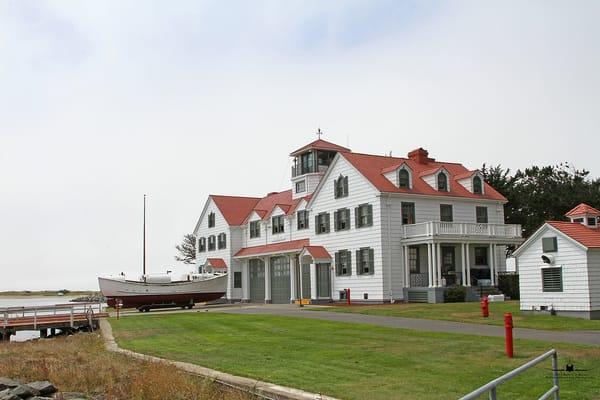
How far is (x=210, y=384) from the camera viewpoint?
12.9 meters

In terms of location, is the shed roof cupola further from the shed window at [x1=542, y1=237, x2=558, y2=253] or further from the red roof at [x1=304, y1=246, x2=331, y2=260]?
the shed window at [x1=542, y1=237, x2=558, y2=253]

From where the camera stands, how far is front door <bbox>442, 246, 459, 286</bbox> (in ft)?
134

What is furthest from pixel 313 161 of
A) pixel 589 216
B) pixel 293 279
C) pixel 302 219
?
pixel 589 216

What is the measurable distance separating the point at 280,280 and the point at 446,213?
1374cm

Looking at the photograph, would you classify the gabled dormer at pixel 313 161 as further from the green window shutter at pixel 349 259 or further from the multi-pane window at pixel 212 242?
the multi-pane window at pixel 212 242

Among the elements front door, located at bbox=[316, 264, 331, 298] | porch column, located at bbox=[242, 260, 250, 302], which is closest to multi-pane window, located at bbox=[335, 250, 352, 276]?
front door, located at bbox=[316, 264, 331, 298]

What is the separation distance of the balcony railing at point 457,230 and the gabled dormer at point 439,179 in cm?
335

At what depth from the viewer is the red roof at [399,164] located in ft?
133

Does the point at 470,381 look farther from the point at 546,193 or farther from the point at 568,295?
the point at 546,193

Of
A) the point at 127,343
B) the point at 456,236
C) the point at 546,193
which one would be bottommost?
the point at 127,343

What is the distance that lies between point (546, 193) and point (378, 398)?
51.5 m

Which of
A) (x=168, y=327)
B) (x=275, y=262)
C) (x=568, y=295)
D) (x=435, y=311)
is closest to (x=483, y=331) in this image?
(x=568, y=295)

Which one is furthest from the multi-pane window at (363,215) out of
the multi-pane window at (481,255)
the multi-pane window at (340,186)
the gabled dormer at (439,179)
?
the multi-pane window at (481,255)

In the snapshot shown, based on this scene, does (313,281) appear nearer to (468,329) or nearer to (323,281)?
(323,281)
